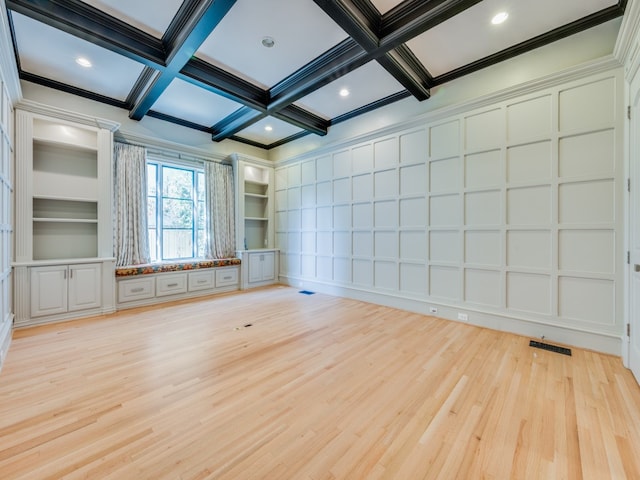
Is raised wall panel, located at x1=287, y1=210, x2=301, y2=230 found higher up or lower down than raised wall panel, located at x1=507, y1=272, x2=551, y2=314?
higher up

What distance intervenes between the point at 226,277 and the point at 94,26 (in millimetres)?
3976

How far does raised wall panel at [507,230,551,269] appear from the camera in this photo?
2.89 m

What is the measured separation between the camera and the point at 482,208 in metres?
3.29

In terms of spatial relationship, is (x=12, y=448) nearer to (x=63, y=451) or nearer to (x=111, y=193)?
(x=63, y=451)

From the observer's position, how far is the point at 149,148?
4633 mm

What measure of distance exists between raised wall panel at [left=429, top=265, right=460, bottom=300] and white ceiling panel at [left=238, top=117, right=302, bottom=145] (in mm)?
3812

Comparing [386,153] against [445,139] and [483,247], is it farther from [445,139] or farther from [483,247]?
[483,247]

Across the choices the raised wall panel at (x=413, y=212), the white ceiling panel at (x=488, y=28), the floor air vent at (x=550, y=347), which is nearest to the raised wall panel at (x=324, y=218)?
the raised wall panel at (x=413, y=212)

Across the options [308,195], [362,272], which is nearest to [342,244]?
[362,272]

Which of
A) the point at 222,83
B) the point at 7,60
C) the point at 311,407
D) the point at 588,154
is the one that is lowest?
the point at 311,407

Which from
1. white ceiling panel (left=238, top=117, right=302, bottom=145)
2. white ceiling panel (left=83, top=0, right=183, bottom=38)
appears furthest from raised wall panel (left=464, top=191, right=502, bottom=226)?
white ceiling panel (left=83, top=0, right=183, bottom=38)

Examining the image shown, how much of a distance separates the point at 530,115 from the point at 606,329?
2354 mm

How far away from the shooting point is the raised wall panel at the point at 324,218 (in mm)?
5078

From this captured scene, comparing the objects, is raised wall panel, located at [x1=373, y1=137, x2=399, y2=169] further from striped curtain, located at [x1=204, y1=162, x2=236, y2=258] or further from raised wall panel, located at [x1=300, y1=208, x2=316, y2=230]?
striped curtain, located at [x1=204, y1=162, x2=236, y2=258]
